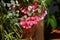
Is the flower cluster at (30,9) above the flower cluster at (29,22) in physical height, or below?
above

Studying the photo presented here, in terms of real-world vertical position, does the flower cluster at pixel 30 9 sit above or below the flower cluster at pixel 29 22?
above

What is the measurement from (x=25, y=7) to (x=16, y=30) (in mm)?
178

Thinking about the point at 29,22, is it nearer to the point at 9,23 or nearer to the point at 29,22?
the point at 29,22

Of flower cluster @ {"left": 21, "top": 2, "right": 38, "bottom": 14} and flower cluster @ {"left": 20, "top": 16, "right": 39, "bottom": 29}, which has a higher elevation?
flower cluster @ {"left": 21, "top": 2, "right": 38, "bottom": 14}

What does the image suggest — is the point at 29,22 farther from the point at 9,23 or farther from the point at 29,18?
the point at 9,23

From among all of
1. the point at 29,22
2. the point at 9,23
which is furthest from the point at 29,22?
the point at 9,23

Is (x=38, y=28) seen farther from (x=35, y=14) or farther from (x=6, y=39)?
(x=6, y=39)

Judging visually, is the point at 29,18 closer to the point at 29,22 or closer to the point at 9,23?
the point at 29,22

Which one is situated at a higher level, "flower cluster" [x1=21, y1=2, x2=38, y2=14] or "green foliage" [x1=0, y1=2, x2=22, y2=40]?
"flower cluster" [x1=21, y1=2, x2=38, y2=14]

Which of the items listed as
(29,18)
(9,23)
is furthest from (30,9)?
(9,23)

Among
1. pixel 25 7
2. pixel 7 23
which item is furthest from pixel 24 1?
pixel 7 23

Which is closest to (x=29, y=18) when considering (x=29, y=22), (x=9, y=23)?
(x=29, y=22)

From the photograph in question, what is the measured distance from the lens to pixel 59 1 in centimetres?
254

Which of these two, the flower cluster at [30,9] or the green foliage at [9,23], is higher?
the flower cluster at [30,9]
